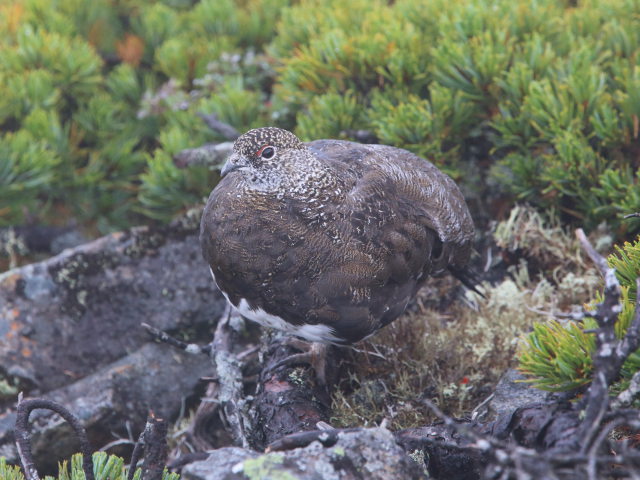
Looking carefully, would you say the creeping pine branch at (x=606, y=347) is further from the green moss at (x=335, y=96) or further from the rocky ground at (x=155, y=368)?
the green moss at (x=335, y=96)

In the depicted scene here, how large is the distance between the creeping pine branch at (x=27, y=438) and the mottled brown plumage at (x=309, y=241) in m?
0.83

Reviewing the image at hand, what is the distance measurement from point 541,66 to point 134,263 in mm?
2432

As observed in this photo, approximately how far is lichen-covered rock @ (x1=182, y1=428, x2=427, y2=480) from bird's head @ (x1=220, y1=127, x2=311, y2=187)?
1131mm

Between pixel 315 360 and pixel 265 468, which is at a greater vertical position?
pixel 265 468

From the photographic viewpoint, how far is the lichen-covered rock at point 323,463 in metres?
1.69

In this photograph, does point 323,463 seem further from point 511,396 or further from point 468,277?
point 468,277

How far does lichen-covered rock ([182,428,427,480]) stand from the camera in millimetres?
1694

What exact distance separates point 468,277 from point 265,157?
1227 mm

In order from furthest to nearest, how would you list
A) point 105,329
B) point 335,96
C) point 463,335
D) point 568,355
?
point 335,96
point 105,329
point 463,335
point 568,355

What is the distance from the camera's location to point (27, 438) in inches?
80.0

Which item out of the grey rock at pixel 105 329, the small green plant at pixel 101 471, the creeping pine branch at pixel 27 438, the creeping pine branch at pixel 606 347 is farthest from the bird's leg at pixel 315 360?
the creeping pine branch at pixel 606 347

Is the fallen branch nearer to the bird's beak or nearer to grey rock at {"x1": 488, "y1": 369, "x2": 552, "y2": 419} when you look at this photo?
the bird's beak

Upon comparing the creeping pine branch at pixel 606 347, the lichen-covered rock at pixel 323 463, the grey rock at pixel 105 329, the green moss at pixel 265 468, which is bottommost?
the grey rock at pixel 105 329

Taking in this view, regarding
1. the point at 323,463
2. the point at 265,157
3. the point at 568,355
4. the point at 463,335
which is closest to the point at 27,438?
the point at 323,463
